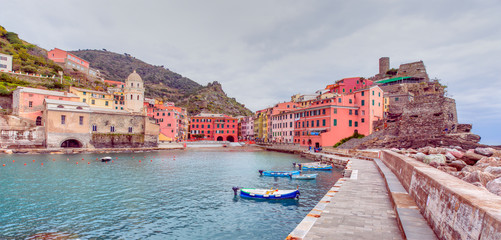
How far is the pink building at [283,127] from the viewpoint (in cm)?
6278

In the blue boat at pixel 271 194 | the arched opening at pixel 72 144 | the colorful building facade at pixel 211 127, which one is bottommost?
the blue boat at pixel 271 194

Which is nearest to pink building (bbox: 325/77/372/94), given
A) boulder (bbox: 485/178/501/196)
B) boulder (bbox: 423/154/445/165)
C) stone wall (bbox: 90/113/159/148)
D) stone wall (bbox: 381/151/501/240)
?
stone wall (bbox: 90/113/159/148)

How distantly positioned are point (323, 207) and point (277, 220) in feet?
14.3

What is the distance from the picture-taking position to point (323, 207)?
30.7ft

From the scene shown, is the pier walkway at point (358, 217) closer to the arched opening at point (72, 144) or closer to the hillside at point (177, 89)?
the arched opening at point (72, 144)

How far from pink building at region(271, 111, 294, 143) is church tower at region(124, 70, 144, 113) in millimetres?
36855

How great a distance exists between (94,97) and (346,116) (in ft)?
209

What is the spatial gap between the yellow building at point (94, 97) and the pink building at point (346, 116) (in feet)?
185

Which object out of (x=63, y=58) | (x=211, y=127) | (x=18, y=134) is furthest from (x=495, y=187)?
(x=63, y=58)

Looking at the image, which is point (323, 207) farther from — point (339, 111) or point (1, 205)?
point (339, 111)

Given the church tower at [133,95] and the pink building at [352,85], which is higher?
the pink building at [352,85]

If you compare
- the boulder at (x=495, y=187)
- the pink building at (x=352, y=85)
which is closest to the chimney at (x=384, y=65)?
the pink building at (x=352, y=85)

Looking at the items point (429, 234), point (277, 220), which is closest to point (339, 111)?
point (277, 220)

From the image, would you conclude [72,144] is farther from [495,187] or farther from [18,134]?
[495,187]
